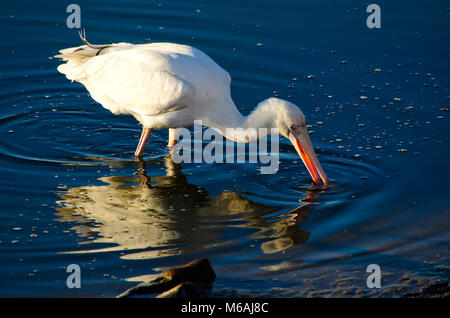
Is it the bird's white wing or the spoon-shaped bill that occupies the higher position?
the bird's white wing

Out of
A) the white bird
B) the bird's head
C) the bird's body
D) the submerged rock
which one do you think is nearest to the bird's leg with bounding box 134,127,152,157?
the white bird

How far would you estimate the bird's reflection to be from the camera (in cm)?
607

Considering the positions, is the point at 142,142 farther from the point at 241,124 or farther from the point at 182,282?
the point at 182,282

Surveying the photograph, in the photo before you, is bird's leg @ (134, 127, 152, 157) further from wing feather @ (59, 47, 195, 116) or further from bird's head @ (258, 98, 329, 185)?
bird's head @ (258, 98, 329, 185)

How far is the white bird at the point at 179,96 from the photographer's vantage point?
23.7 feet

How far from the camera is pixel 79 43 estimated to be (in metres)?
10.0

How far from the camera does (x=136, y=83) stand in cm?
751

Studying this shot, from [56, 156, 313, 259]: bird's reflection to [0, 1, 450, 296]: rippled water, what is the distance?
2 cm

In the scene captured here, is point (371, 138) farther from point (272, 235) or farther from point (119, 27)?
point (119, 27)

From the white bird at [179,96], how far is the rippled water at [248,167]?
458 mm

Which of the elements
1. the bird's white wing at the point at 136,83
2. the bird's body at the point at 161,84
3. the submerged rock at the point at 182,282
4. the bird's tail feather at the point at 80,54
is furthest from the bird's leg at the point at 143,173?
the submerged rock at the point at 182,282

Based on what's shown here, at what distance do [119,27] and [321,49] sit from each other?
120 inches

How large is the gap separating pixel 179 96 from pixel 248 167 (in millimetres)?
1111
